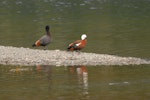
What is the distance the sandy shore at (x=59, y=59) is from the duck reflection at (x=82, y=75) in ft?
3.32

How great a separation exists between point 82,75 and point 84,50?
8.95m

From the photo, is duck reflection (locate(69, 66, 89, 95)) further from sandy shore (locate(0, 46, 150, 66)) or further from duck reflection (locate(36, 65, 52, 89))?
sandy shore (locate(0, 46, 150, 66))

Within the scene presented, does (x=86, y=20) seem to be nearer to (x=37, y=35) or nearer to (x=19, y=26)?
(x=19, y=26)

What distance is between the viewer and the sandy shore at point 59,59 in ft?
81.8

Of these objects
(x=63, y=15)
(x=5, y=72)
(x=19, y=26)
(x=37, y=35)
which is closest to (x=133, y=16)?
(x=63, y=15)

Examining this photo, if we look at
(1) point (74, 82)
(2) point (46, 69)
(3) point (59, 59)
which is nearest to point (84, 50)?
(3) point (59, 59)

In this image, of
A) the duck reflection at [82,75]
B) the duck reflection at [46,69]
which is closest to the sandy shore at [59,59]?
the duck reflection at [46,69]

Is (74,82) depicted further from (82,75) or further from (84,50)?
(84,50)

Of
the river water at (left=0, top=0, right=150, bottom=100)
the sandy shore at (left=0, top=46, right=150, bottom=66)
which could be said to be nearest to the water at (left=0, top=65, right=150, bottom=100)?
the river water at (left=0, top=0, right=150, bottom=100)

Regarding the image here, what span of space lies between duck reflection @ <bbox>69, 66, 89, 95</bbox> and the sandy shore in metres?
1.01

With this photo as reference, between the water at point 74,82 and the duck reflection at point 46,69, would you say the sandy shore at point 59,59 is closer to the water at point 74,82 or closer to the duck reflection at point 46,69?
the duck reflection at point 46,69

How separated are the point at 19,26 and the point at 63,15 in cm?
1087

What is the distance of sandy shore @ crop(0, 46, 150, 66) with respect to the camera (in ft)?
81.8

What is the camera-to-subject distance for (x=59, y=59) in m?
25.7
